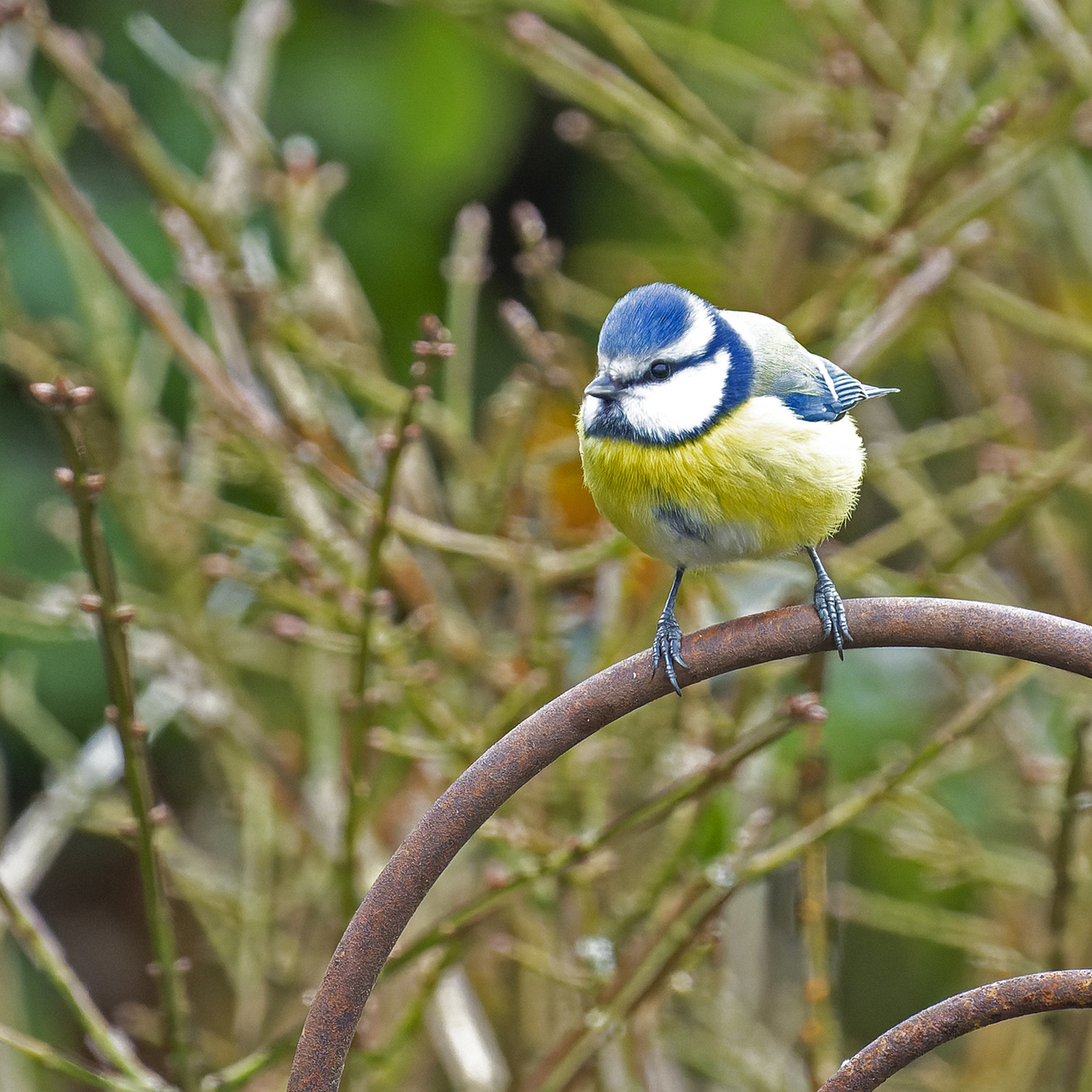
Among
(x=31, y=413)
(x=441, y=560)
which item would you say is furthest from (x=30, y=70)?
(x=441, y=560)

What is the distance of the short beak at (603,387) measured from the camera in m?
1.09

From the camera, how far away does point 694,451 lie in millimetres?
1086

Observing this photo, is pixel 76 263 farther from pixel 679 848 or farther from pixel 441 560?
pixel 679 848

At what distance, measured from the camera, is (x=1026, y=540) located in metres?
1.89

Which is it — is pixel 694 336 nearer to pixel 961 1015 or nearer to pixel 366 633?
pixel 366 633

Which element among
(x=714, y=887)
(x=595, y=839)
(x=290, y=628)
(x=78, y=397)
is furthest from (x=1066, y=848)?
(x=78, y=397)

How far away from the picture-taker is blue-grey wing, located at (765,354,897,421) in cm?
116

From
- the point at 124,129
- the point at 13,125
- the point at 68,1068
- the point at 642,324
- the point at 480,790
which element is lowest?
the point at 68,1068

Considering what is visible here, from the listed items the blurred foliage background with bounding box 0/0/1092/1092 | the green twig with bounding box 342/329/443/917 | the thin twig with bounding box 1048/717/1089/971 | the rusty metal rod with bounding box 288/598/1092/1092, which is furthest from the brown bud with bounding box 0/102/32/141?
the thin twig with bounding box 1048/717/1089/971

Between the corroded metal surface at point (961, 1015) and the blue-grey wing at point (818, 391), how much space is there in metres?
0.54

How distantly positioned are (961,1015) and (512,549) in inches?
34.2

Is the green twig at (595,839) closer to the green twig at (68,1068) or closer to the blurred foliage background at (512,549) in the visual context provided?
the blurred foliage background at (512,549)

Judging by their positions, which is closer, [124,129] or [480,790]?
[480,790]

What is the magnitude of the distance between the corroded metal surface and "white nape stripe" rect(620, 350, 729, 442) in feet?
1.68
